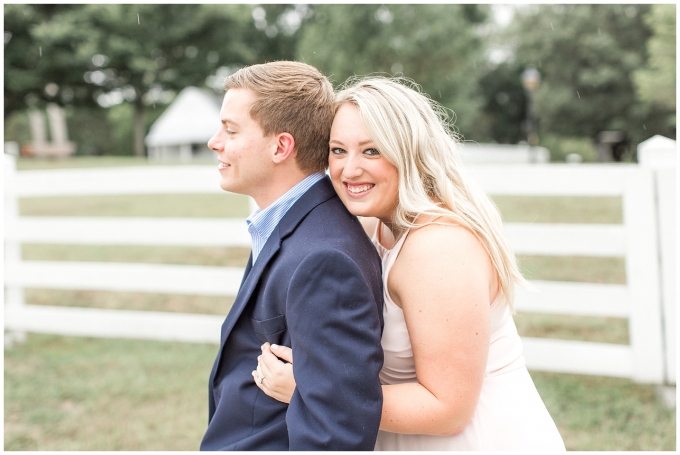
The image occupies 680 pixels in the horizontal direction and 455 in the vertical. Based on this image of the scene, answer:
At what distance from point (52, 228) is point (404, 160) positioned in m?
4.60

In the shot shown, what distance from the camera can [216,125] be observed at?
38.2 meters

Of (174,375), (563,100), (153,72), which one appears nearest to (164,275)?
(174,375)

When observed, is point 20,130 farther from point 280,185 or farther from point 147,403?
point 280,185

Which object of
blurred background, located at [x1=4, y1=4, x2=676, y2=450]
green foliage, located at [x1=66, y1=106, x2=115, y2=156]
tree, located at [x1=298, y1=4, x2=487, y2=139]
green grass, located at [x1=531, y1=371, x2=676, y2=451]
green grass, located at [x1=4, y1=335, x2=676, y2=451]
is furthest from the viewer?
green foliage, located at [x1=66, y1=106, x2=115, y2=156]

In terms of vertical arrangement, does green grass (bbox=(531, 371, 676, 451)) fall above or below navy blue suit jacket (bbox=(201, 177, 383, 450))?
below

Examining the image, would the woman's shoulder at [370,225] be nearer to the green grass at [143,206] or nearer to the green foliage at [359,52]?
the green grass at [143,206]

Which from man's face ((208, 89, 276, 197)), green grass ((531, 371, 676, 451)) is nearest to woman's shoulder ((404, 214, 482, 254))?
man's face ((208, 89, 276, 197))

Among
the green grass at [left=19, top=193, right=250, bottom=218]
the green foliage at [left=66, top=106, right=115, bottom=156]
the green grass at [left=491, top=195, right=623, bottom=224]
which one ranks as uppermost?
the green grass at [left=491, top=195, right=623, bottom=224]

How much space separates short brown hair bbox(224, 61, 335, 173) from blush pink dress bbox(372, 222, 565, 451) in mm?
460

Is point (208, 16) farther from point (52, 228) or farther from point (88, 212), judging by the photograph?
point (52, 228)

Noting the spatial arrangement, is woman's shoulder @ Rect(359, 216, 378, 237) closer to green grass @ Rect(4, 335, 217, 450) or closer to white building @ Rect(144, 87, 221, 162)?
green grass @ Rect(4, 335, 217, 450)

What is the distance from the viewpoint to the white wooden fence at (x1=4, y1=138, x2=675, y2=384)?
3.94 m

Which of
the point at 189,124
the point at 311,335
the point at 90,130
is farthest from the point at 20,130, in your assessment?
the point at 311,335

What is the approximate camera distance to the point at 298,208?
79.7 inches
